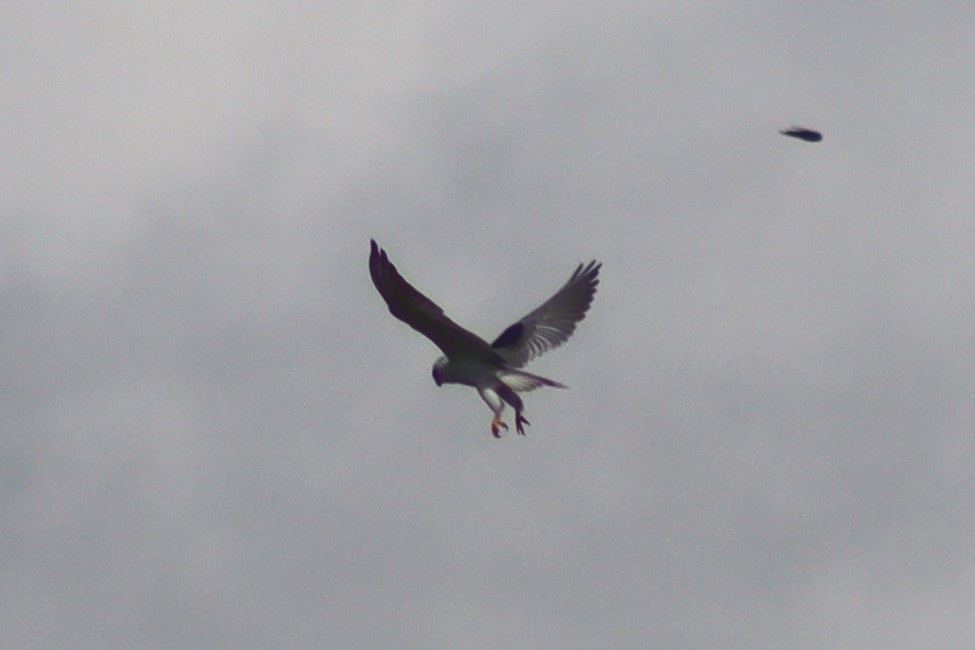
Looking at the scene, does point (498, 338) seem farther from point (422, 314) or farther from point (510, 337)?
point (422, 314)

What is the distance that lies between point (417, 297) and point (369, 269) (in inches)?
31.6

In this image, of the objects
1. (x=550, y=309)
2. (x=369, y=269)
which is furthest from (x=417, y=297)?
(x=550, y=309)

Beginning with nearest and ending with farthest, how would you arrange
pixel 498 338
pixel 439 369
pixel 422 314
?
pixel 422 314 < pixel 439 369 < pixel 498 338

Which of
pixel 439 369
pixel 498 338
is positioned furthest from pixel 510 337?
pixel 439 369

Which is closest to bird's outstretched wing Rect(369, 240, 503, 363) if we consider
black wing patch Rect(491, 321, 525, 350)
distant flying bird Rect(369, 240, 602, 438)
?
distant flying bird Rect(369, 240, 602, 438)

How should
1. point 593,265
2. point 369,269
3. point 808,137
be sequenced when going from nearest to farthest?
point 369,269 < point 808,137 < point 593,265

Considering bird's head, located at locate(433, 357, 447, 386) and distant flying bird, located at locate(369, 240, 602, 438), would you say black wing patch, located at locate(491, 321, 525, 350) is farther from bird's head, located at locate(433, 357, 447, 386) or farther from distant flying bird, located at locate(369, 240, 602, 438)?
bird's head, located at locate(433, 357, 447, 386)

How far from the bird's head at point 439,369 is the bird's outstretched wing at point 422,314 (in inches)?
7.9

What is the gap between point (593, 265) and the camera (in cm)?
3703

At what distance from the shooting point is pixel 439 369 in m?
33.9

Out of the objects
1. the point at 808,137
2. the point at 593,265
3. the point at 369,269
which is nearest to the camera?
the point at 369,269

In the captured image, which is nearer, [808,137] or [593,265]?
[808,137]

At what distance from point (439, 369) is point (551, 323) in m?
3.06

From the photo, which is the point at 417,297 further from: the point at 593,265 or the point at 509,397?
the point at 593,265
